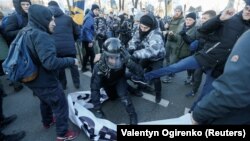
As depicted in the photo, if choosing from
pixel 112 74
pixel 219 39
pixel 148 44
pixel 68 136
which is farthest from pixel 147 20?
pixel 68 136

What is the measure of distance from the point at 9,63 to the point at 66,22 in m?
2.07

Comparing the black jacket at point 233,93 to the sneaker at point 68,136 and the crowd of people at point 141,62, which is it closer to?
the crowd of people at point 141,62

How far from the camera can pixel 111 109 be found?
12.2 feet

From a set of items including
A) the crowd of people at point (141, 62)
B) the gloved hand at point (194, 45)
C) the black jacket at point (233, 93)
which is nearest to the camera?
the black jacket at point (233, 93)

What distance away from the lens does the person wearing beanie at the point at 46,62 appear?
2217mm

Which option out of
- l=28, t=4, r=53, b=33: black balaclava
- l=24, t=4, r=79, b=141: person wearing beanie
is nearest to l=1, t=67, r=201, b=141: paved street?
l=24, t=4, r=79, b=141: person wearing beanie

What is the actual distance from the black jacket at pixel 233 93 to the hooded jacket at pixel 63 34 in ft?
11.0

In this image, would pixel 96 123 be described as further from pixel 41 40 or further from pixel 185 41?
pixel 185 41

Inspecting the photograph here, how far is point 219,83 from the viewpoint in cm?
124

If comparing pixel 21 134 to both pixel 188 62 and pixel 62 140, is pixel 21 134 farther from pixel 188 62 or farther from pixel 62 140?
pixel 188 62

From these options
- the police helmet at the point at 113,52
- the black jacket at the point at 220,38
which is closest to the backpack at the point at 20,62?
the police helmet at the point at 113,52

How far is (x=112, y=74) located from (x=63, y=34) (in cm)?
171

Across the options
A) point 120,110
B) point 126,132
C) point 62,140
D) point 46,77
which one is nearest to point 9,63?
point 46,77

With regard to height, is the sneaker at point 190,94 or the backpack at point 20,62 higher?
the backpack at point 20,62
